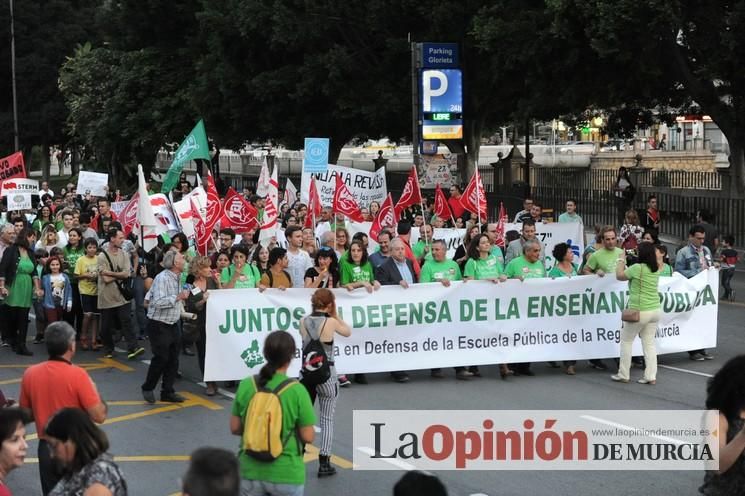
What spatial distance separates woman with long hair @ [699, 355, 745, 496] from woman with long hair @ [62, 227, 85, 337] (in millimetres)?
10547

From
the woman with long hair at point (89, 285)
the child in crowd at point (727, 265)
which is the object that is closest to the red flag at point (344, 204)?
the woman with long hair at point (89, 285)

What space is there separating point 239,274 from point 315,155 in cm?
766

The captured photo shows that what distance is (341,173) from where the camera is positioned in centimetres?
2020

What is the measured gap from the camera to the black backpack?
26.9 feet

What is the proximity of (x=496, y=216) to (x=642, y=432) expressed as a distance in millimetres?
22652

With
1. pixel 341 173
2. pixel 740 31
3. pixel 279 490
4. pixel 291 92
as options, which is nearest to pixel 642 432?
pixel 279 490

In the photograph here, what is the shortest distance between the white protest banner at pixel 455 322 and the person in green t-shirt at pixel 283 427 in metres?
5.24

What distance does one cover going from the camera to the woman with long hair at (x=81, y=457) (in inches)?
197

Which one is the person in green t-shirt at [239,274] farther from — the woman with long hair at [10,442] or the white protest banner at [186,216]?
the woman with long hair at [10,442]

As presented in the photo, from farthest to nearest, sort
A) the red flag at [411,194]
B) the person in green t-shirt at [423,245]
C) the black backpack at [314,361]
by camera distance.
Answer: the red flag at [411,194]
the person in green t-shirt at [423,245]
the black backpack at [314,361]

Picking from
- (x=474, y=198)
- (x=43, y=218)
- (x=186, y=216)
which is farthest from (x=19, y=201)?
(x=474, y=198)

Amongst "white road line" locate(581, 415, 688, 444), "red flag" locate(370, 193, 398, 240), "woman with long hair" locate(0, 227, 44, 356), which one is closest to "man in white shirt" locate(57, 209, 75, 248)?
"woman with long hair" locate(0, 227, 44, 356)

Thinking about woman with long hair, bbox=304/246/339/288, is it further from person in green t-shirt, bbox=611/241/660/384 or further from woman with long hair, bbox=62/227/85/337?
woman with long hair, bbox=62/227/85/337

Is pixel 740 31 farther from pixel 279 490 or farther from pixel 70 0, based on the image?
pixel 70 0
